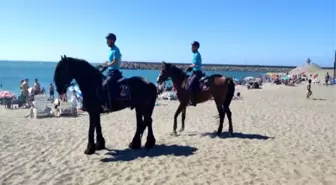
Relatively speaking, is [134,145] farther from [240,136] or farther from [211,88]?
[240,136]

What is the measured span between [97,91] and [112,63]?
2.45 ft

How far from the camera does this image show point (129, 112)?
17.1 metres

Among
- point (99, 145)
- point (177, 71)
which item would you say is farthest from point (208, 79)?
point (99, 145)

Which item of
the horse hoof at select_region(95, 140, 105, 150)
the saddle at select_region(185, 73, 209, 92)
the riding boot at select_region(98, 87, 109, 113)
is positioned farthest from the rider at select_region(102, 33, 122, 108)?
the saddle at select_region(185, 73, 209, 92)

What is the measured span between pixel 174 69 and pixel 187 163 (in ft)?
13.3

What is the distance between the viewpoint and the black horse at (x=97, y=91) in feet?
26.9

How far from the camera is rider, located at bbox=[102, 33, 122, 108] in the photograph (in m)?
8.46

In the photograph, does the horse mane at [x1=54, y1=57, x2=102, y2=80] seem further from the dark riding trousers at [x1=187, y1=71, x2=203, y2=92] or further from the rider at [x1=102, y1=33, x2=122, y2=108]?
the dark riding trousers at [x1=187, y1=71, x2=203, y2=92]

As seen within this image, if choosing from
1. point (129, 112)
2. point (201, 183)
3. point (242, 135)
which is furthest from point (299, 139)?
point (129, 112)

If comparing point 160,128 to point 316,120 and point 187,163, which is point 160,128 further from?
point 316,120

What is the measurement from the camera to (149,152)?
28.0 ft

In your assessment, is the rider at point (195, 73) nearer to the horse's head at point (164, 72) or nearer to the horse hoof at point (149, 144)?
the horse's head at point (164, 72)

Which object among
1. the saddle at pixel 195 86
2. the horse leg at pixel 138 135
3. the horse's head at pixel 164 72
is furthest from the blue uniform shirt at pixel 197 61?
the horse leg at pixel 138 135

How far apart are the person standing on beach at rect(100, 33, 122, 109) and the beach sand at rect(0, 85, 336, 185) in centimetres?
174
